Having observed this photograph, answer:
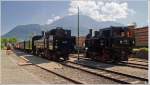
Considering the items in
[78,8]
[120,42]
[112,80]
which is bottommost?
[112,80]

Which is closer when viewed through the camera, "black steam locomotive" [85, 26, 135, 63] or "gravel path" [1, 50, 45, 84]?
"gravel path" [1, 50, 45, 84]

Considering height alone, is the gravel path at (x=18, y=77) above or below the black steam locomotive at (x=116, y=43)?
below

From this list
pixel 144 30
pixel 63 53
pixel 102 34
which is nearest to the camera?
pixel 102 34

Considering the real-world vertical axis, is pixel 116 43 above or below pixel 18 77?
above

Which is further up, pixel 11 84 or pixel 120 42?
pixel 120 42

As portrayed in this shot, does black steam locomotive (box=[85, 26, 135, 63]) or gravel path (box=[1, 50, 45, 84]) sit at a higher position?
black steam locomotive (box=[85, 26, 135, 63])

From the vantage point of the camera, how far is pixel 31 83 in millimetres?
13492

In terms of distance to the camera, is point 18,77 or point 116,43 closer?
point 18,77

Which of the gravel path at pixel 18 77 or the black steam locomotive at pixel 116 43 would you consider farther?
the black steam locomotive at pixel 116 43

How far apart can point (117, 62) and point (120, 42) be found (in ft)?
5.74

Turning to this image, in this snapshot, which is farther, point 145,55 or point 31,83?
point 145,55

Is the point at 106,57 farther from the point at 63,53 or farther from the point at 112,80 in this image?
the point at 112,80

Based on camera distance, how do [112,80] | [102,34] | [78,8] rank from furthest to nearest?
1. [78,8]
2. [102,34]
3. [112,80]

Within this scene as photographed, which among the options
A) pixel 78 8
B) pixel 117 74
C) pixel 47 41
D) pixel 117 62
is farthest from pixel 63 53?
pixel 117 74
